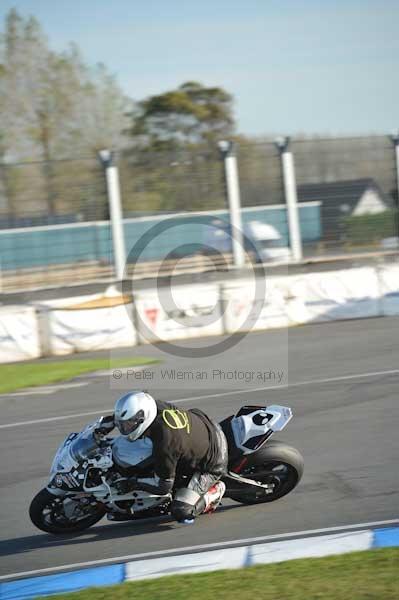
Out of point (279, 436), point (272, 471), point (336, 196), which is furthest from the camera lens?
point (336, 196)

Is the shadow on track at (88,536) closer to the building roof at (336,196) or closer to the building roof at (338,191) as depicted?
the building roof at (336,196)

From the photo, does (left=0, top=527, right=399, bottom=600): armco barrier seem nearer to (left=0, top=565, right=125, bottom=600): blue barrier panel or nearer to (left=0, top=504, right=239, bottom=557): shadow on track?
(left=0, top=565, right=125, bottom=600): blue barrier panel

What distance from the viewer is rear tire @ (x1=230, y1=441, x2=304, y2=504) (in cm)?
754

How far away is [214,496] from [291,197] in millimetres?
22299

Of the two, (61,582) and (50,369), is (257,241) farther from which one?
(61,582)

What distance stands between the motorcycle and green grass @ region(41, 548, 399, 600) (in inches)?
47.8

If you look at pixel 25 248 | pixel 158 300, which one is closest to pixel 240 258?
pixel 25 248

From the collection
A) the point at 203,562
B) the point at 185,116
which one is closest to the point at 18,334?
the point at 203,562

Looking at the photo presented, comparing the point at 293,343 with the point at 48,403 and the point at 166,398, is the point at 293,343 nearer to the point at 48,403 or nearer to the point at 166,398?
the point at 166,398

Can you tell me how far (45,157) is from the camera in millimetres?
45781

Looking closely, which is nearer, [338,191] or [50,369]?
[50,369]

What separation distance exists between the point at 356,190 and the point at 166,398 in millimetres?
19051

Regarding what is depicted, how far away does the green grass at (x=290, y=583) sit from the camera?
18.1ft

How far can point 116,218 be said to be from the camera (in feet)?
91.5
